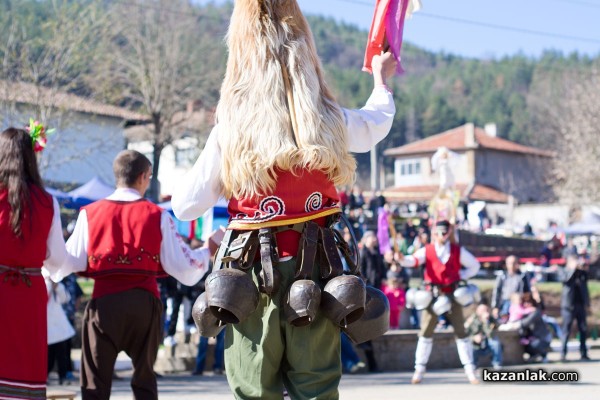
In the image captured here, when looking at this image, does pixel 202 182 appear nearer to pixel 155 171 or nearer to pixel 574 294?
pixel 574 294

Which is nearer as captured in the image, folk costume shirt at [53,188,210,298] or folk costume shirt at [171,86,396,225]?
folk costume shirt at [171,86,396,225]

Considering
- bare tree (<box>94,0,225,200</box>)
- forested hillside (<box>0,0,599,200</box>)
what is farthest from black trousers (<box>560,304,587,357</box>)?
bare tree (<box>94,0,225,200</box>)

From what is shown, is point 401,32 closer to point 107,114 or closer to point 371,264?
point 371,264

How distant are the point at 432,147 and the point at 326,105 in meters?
92.9

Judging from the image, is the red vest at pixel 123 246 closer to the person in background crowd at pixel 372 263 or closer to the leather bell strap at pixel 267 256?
the leather bell strap at pixel 267 256

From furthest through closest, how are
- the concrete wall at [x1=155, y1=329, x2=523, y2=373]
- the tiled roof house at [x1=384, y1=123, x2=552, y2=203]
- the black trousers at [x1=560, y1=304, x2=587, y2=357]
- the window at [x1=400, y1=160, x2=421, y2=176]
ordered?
the window at [x1=400, y1=160, x2=421, y2=176]
the tiled roof house at [x1=384, y1=123, x2=552, y2=203]
the black trousers at [x1=560, y1=304, x2=587, y2=357]
the concrete wall at [x1=155, y1=329, x2=523, y2=373]

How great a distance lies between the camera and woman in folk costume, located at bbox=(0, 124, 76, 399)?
564cm

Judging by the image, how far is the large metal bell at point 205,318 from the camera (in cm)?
425

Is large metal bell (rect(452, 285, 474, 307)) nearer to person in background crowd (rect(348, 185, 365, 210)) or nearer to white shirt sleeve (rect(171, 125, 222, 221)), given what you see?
white shirt sleeve (rect(171, 125, 222, 221))

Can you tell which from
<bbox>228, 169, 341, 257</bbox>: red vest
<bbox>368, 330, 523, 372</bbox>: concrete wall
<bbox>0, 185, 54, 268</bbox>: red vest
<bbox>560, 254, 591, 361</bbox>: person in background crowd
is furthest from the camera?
<bbox>560, 254, 591, 361</bbox>: person in background crowd

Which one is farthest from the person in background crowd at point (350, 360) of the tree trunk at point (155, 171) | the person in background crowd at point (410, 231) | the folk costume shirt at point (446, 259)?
the tree trunk at point (155, 171)

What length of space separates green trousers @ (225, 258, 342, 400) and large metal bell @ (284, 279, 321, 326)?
5cm

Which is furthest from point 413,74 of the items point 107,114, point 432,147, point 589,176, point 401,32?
point 401,32

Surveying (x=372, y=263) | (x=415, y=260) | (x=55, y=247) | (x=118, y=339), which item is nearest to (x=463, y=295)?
(x=415, y=260)
